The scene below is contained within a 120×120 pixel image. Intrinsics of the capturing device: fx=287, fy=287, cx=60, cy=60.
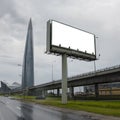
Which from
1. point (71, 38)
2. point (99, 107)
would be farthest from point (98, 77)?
point (99, 107)

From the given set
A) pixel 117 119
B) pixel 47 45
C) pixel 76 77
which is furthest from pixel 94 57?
pixel 117 119

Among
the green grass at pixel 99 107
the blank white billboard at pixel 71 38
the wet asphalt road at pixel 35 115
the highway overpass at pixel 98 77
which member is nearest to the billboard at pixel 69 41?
the blank white billboard at pixel 71 38

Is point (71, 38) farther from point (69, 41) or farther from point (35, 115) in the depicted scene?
A: point (35, 115)

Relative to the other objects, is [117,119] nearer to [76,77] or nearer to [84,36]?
[84,36]

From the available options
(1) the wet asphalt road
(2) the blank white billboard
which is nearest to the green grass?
(1) the wet asphalt road

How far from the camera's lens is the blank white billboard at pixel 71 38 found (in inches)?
2261

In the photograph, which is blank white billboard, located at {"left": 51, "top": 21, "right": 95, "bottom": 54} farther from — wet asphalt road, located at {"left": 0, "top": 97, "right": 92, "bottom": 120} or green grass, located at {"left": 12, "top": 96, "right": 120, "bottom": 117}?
wet asphalt road, located at {"left": 0, "top": 97, "right": 92, "bottom": 120}

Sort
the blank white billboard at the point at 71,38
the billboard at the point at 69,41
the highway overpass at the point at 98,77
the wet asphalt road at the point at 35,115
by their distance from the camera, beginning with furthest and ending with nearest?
the highway overpass at the point at 98,77 → the blank white billboard at the point at 71,38 → the billboard at the point at 69,41 → the wet asphalt road at the point at 35,115

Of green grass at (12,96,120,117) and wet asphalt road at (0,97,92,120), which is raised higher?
green grass at (12,96,120,117)

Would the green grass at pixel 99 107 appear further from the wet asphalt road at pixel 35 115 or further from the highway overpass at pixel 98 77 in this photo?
the highway overpass at pixel 98 77

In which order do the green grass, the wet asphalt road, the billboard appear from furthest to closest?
the billboard → the green grass → the wet asphalt road

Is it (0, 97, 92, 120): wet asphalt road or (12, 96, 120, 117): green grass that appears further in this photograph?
(12, 96, 120, 117): green grass

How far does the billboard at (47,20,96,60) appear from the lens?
56750 mm

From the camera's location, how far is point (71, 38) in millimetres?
59750
